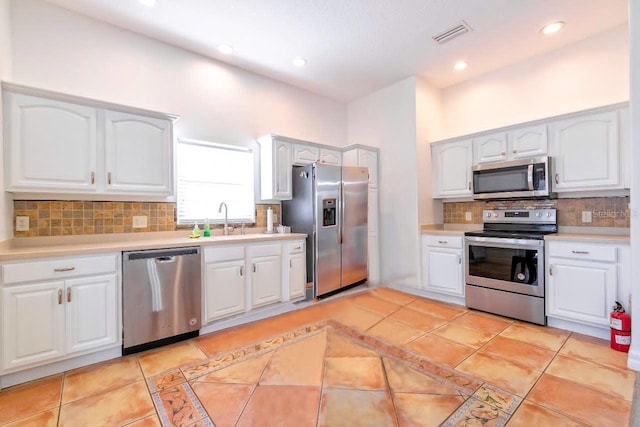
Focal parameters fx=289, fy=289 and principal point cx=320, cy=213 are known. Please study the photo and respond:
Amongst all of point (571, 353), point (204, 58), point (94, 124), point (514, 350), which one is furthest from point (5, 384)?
point (571, 353)

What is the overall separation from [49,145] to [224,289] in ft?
6.01

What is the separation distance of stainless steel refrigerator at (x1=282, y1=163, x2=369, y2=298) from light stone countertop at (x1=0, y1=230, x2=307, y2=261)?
1.68 ft

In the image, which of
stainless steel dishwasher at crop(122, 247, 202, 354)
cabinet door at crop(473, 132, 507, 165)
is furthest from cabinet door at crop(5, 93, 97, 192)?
cabinet door at crop(473, 132, 507, 165)

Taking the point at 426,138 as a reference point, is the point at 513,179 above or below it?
below

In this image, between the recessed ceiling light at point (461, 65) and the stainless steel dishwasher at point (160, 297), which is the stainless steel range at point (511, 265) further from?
the stainless steel dishwasher at point (160, 297)

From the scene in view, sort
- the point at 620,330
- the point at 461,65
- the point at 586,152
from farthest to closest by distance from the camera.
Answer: the point at 461,65 < the point at 586,152 < the point at 620,330

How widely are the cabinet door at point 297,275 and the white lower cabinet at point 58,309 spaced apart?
66.4 inches

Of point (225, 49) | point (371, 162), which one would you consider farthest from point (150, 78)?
point (371, 162)

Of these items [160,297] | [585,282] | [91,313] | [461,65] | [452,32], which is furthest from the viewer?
[461,65]

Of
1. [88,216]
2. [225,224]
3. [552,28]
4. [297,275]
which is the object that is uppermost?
[552,28]

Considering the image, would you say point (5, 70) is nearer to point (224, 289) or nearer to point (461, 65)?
point (224, 289)

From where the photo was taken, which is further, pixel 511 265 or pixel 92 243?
pixel 511 265

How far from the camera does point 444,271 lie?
3.65 metres

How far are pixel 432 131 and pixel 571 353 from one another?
2997 millimetres
